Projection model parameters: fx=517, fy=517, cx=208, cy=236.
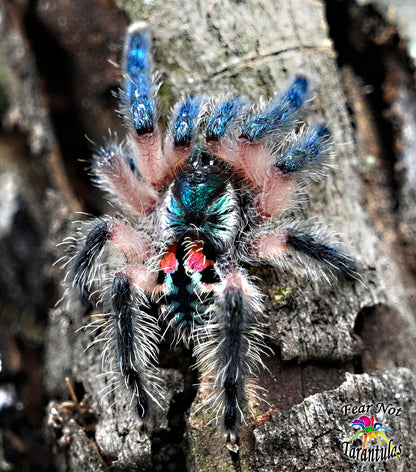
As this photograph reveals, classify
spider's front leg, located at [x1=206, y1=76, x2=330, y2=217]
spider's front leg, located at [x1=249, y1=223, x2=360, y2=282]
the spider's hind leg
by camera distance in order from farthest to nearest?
spider's front leg, located at [x1=206, y1=76, x2=330, y2=217], spider's front leg, located at [x1=249, y1=223, x2=360, y2=282], the spider's hind leg

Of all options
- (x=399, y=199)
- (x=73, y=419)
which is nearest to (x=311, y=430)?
(x=73, y=419)

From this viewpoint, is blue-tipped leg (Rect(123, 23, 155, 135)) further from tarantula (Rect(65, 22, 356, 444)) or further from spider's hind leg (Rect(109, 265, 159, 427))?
spider's hind leg (Rect(109, 265, 159, 427))

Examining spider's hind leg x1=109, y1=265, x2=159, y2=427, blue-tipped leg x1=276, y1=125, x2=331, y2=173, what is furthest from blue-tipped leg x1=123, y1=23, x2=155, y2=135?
spider's hind leg x1=109, y1=265, x2=159, y2=427

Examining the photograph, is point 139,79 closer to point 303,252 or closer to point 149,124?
point 149,124

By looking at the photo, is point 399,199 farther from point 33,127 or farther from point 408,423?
point 33,127

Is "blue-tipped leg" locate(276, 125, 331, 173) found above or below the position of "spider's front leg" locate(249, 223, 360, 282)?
above

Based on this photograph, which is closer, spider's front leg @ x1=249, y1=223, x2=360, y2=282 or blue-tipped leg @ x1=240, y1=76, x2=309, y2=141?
spider's front leg @ x1=249, y1=223, x2=360, y2=282

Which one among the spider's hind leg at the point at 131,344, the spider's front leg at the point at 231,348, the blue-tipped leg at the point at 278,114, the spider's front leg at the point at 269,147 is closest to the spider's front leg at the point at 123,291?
the spider's hind leg at the point at 131,344
